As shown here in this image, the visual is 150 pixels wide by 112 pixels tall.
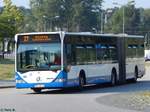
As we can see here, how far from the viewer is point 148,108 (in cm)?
1911

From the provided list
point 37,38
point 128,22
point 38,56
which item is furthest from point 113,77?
point 128,22

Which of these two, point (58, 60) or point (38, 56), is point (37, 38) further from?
point (58, 60)

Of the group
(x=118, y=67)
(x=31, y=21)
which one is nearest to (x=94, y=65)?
(x=118, y=67)

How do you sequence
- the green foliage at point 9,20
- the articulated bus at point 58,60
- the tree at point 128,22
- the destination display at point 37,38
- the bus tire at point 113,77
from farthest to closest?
the tree at point 128,22 < the green foliage at point 9,20 < the bus tire at point 113,77 < the destination display at point 37,38 < the articulated bus at point 58,60

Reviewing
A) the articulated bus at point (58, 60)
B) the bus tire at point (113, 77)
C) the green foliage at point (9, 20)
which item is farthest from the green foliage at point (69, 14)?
the articulated bus at point (58, 60)

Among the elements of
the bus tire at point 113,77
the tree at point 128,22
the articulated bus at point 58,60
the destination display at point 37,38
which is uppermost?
the tree at point 128,22

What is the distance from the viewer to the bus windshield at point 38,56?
88.2 ft

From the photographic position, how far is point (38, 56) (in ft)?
88.8

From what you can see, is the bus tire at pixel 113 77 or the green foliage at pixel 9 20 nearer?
the bus tire at pixel 113 77

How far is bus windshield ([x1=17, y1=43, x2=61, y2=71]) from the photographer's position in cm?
2688

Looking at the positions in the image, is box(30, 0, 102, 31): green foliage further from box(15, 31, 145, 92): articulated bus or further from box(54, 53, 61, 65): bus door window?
box(54, 53, 61, 65): bus door window

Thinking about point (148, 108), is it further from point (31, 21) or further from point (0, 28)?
point (31, 21)

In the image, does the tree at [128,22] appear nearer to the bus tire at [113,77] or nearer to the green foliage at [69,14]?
the green foliage at [69,14]

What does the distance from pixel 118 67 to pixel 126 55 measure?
1.58 meters
